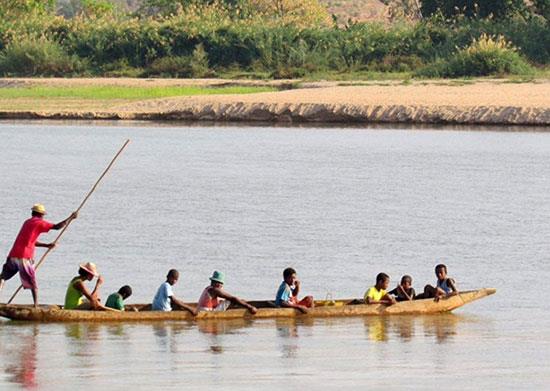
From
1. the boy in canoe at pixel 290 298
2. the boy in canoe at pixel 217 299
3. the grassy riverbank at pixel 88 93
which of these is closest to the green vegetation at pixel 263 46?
the grassy riverbank at pixel 88 93

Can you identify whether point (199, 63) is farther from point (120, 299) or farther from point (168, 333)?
point (168, 333)

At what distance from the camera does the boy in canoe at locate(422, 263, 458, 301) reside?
20656 millimetres

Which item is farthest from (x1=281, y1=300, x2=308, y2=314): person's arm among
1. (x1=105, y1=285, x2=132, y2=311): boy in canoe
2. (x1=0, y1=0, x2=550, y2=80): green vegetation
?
(x1=0, y1=0, x2=550, y2=80): green vegetation

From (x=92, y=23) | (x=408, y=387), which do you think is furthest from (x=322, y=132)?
(x=408, y=387)

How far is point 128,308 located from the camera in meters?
19.6

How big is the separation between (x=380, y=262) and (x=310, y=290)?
3.12m

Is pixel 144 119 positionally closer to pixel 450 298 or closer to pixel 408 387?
pixel 450 298

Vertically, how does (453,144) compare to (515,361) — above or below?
above

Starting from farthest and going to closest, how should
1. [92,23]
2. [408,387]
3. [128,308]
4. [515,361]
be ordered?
[92,23] < [128,308] < [515,361] < [408,387]

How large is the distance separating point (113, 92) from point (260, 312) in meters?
36.9

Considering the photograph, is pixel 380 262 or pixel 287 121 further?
pixel 287 121

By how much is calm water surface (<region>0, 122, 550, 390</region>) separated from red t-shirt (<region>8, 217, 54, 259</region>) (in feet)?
2.55

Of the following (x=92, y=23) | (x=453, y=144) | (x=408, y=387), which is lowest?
(x=408, y=387)

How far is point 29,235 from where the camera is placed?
753 inches
